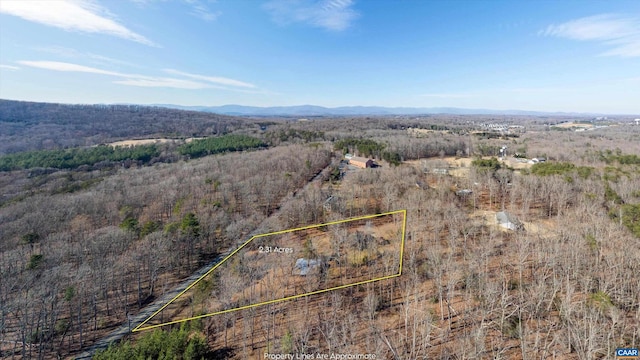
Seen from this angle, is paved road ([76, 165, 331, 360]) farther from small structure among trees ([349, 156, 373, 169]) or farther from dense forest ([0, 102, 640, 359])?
small structure among trees ([349, 156, 373, 169])

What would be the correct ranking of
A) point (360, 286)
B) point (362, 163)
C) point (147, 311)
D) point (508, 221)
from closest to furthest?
point (147, 311) < point (360, 286) < point (508, 221) < point (362, 163)

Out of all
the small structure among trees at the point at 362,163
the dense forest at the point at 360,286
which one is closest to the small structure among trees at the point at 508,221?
the dense forest at the point at 360,286

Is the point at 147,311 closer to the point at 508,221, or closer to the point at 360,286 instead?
the point at 360,286

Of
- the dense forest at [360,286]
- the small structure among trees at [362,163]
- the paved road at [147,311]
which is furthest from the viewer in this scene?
the small structure among trees at [362,163]

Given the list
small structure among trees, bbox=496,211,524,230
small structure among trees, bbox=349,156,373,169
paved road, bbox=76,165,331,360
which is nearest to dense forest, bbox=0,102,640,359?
small structure among trees, bbox=496,211,524,230

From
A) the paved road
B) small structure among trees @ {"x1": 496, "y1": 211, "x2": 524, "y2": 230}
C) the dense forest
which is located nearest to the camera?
the dense forest

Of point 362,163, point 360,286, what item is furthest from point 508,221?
point 362,163

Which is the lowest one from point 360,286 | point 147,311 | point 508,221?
point 147,311

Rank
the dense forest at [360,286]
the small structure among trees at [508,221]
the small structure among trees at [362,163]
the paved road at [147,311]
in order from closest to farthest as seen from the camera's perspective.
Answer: the dense forest at [360,286], the paved road at [147,311], the small structure among trees at [508,221], the small structure among trees at [362,163]

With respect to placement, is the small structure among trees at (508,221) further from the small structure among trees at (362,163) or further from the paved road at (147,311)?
the small structure among trees at (362,163)
